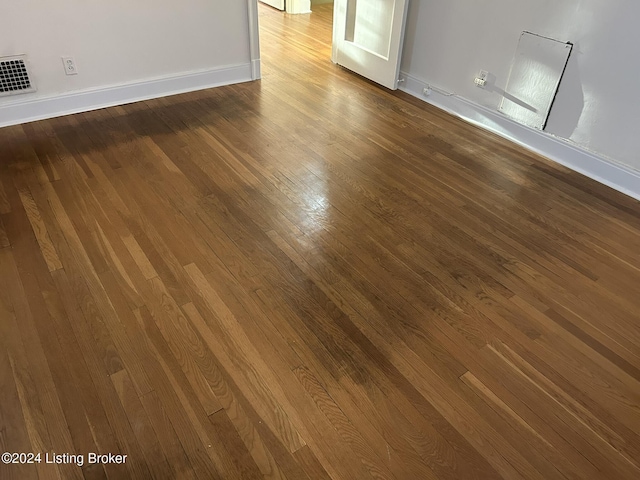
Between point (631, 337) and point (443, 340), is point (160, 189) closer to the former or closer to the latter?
point (443, 340)

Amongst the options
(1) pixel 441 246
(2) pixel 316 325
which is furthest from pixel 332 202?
(2) pixel 316 325

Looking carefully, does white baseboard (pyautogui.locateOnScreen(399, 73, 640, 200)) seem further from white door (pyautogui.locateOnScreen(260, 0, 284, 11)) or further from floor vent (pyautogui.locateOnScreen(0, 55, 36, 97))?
white door (pyautogui.locateOnScreen(260, 0, 284, 11))

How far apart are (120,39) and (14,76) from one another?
2.30ft

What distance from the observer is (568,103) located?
112 inches

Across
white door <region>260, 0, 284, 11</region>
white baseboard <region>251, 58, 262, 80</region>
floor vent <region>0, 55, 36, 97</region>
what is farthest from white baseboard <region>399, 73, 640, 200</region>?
white door <region>260, 0, 284, 11</region>

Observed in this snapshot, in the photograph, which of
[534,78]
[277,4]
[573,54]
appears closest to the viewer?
[573,54]

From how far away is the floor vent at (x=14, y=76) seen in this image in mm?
2834

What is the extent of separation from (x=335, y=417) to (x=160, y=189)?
1584 millimetres

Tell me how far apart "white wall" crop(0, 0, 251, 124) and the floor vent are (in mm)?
41

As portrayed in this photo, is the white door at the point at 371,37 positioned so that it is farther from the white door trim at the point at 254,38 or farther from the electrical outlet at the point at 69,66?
the electrical outlet at the point at 69,66

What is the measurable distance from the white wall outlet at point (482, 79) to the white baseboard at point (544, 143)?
0.49ft

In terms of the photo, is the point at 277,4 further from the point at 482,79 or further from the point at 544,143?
the point at 544,143

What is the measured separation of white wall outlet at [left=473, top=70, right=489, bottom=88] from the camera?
3256mm

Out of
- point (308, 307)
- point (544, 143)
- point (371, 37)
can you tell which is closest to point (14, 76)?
point (308, 307)
